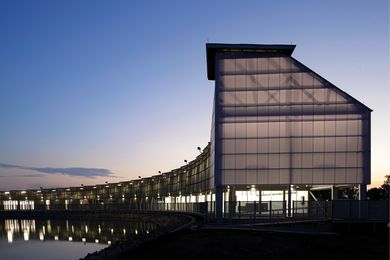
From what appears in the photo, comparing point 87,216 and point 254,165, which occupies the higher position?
point 254,165

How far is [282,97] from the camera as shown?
49.8 metres

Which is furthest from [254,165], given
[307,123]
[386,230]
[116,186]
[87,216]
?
[116,186]

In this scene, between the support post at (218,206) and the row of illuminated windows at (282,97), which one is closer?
the support post at (218,206)

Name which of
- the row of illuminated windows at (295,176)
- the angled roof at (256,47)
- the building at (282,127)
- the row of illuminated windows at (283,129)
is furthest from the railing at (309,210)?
the angled roof at (256,47)

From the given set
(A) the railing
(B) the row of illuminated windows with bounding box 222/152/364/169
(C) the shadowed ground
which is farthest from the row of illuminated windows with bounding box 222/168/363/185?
(C) the shadowed ground

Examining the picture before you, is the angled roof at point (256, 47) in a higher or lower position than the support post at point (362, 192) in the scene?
higher

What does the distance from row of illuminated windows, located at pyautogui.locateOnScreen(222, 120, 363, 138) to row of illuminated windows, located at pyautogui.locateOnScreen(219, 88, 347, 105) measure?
2549 mm

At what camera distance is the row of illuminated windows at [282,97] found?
49406 mm

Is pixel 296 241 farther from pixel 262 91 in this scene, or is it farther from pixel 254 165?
pixel 262 91

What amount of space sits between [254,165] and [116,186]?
109590 mm

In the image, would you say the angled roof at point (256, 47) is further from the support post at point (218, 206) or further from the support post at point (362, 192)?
the support post at point (362, 192)

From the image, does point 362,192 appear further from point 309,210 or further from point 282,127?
point 282,127

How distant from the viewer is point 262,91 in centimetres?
5000

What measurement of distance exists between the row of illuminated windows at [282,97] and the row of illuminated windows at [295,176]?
8.14 meters
